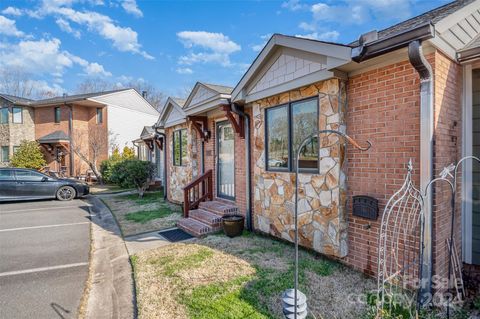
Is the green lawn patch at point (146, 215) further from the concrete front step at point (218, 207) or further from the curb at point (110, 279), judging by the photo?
the concrete front step at point (218, 207)

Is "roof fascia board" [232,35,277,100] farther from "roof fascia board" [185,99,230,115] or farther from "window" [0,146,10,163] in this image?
"window" [0,146,10,163]

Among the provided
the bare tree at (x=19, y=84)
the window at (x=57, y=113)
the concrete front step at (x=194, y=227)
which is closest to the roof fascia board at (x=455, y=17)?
the concrete front step at (x=194, y=227)

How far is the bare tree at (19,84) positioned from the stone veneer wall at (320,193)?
35222mm

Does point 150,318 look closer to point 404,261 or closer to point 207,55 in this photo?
point 404,261

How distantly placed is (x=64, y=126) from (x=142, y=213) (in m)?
16.4

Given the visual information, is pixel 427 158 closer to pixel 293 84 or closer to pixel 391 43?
pixel 391 43

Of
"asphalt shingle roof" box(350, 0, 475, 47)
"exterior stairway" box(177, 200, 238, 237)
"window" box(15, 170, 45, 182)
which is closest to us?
"asphalt shingle roof" box(350, 0, 475, 47)

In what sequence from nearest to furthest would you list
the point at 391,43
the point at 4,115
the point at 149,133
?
the point at 391,43 < the point at 149,133 < the point at 4,115

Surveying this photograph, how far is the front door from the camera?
7.46 metres

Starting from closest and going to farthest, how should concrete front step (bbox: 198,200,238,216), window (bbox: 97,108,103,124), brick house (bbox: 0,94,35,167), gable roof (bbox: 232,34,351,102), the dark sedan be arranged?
1. gable roof (bbox: 232,34,351,102)
2. concrete front step (bbox: 198,200,238,216)
3. the dark sedan
4. brick house (bbox: 0,94,35,167)
5. window (bbox: 97,108,103,124)

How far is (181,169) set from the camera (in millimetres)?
9898

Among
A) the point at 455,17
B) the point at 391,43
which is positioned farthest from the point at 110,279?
the point at 455,17

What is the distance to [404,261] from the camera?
3.37 m

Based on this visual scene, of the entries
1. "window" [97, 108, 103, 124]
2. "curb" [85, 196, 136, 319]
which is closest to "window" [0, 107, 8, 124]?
"window" [97, 108, 103, 124]
